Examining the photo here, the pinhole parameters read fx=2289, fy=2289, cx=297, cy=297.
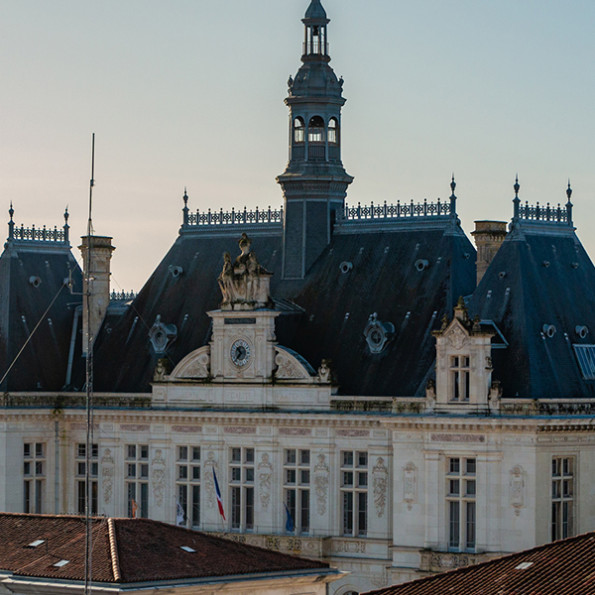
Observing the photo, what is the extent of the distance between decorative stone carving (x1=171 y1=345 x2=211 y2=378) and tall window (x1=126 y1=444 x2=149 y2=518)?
127 inches

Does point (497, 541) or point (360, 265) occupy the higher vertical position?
point (360, 265)

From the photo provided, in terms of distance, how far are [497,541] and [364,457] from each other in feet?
23.7

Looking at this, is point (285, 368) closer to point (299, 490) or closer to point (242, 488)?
point (299, 490)

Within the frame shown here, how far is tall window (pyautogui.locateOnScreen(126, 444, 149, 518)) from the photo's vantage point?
84.6 m

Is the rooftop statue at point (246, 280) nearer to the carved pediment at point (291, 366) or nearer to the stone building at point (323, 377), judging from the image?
the stone building at point (323, 377)

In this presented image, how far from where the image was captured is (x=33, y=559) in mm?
67500

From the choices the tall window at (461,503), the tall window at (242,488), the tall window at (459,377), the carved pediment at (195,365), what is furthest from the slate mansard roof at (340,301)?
the tall window at (242,488)

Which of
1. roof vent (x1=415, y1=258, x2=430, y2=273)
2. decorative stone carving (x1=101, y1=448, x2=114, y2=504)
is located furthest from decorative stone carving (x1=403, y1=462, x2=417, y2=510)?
decorative stone carving (x1=101, y1=448, x2=114, y2=504)

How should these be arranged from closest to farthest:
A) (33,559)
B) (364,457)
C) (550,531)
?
(33,559) → (550,531) → (364,457)

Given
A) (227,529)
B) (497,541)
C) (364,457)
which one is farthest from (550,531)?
(227,529)

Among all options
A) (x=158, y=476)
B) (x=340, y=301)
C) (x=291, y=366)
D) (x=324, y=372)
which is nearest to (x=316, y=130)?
(x=340, y=301)

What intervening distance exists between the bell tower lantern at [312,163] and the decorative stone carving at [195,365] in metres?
4.98

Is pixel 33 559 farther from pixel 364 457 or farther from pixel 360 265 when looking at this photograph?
pixel 360 265

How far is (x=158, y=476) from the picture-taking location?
276 ft
